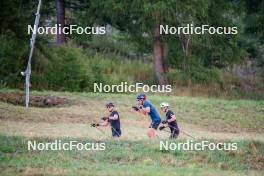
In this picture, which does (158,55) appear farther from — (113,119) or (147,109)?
(113,119)

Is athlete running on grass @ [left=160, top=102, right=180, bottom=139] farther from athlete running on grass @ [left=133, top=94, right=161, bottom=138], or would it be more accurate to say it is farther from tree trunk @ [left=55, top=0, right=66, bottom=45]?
tree trunk @ [left=55, top=0, right=66, bottom=45]

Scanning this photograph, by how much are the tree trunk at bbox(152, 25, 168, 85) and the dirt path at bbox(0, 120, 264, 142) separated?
1121cm

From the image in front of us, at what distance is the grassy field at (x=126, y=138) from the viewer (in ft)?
54.7

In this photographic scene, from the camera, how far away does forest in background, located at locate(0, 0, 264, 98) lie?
3350cm

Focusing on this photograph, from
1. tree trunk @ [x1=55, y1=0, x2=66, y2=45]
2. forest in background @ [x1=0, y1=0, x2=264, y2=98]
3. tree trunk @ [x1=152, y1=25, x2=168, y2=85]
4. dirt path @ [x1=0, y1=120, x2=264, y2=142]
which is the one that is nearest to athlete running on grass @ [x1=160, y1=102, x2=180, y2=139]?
dirt path @ [x1=0, y1=120, x2=264, y2=142]

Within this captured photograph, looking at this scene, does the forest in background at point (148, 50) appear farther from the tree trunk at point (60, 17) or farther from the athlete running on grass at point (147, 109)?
the athlete running on grass at point (147, 109)

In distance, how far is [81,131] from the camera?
71.7 ft

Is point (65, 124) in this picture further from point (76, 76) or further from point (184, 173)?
point (76, 76)

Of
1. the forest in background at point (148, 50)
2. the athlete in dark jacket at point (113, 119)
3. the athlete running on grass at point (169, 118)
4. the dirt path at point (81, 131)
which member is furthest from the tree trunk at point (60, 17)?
the athlete running on grass at point (169, 118)

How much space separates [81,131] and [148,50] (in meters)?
19.4

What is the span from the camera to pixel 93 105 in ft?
91.9

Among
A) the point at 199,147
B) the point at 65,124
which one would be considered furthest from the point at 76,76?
the point at 199,147

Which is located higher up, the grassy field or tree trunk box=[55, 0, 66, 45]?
tree trunk box=[55, 0, 66, 45]

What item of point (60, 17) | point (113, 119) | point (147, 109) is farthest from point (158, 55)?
point (113, 119)
